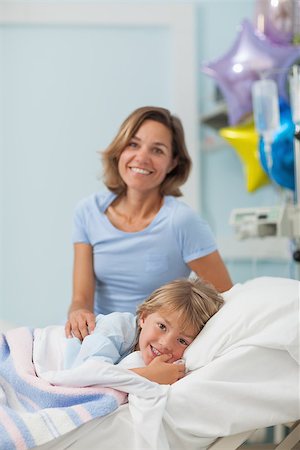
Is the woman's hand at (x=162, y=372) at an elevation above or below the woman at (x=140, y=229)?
below

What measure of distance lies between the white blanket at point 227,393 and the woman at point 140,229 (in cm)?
66

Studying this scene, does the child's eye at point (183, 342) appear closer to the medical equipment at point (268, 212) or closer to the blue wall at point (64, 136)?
the medical equipment at point (268, 212)

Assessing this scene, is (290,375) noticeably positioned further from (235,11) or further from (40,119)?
(235,11)

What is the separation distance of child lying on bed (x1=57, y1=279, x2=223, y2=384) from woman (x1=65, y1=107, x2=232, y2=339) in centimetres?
42

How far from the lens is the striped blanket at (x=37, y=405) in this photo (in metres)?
1.41

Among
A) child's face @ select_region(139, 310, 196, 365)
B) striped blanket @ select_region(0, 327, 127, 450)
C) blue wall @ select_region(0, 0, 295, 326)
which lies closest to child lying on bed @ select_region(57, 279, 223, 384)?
child's face @ select_region(139, 310, 196, 365)

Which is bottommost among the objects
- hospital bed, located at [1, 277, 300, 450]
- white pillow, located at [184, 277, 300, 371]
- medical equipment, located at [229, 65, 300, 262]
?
A: hospital bed, located at [1, 277, 300, 450]

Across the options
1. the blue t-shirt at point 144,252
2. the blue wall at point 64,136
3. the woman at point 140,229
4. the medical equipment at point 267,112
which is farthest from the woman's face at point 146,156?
the blue wall at point 64,136

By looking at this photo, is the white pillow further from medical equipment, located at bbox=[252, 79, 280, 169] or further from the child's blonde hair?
medical equipment, located at bbox=[252, 79, 280, 169]

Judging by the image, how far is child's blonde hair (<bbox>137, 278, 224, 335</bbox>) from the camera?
5.48 feet

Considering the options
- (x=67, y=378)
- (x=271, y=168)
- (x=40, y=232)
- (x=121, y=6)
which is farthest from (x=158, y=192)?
(x=121, y=6)

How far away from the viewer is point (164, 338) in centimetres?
165

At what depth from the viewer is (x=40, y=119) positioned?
373cm

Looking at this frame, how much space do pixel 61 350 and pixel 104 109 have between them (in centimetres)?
223
